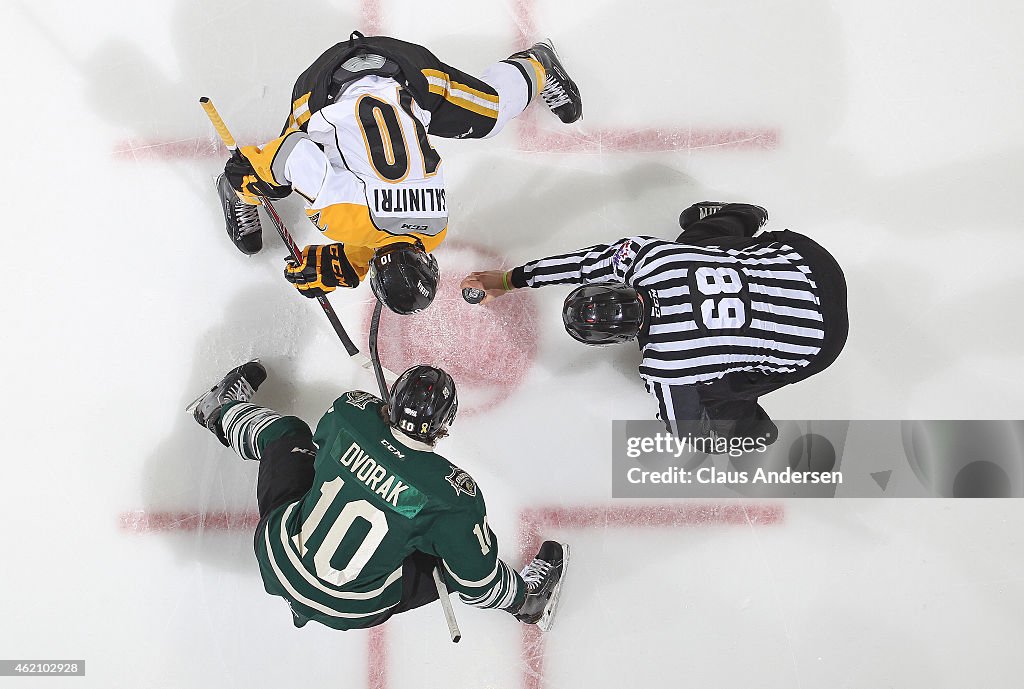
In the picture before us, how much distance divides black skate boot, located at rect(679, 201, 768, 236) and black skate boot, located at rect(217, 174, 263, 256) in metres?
1.80

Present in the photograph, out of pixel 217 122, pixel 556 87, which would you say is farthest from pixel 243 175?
pixel 556 87

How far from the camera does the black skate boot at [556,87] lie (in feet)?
9.60

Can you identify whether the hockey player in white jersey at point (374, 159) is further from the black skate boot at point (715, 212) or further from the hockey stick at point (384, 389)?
the black skate boot at point (715, 212)

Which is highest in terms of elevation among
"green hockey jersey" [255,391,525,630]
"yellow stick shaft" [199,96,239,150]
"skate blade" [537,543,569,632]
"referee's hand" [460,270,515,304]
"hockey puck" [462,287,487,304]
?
"yellow stick shaft" [199,96,239,150]

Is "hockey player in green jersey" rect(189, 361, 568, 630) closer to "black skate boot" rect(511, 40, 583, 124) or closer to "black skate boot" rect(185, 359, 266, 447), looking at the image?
"black skate boot" rect(185, 359, 266, 447)

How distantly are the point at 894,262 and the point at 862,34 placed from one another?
1044 mm

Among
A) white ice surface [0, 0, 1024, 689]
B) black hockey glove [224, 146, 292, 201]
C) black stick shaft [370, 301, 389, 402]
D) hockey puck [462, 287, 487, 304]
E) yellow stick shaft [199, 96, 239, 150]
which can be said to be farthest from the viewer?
white ice surface [0, 0, 1024, 689]

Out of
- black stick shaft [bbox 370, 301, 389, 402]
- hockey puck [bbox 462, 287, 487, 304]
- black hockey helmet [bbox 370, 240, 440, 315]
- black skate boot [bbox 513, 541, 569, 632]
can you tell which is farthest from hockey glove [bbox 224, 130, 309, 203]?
black skate boot [bbox 513, 541, 569, 632]

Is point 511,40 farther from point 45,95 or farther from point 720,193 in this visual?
point 45,95

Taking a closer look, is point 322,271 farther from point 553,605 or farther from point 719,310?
point 553,605

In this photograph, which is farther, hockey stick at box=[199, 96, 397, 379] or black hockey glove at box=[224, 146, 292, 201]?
hockey stick at box=[199, 96, 397, 379]

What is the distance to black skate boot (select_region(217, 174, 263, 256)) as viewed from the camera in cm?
285

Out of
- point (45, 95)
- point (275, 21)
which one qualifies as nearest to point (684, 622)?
point (275, 21)

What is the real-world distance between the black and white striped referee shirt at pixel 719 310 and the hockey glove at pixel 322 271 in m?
1.00
